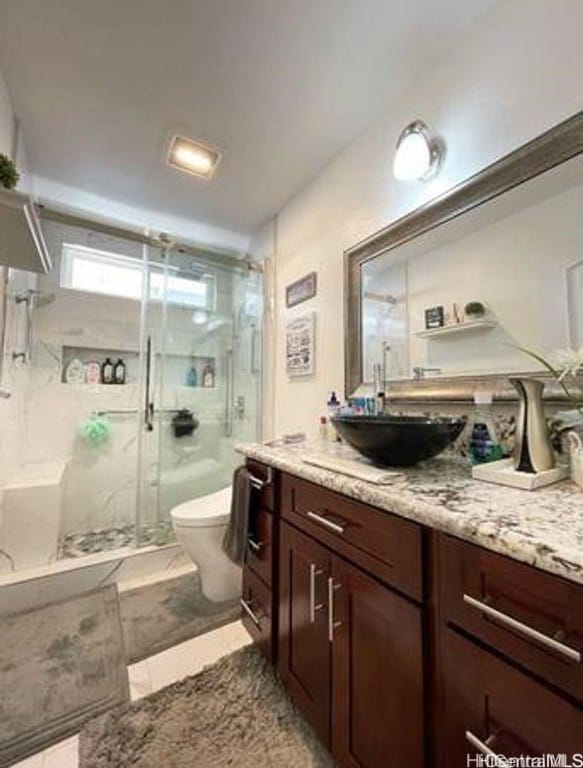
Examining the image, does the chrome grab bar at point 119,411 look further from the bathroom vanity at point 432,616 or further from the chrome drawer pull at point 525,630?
the chrome drawer pull at point 525,630

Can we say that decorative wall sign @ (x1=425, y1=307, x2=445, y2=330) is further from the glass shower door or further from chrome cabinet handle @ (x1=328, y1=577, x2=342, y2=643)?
the glass shower door

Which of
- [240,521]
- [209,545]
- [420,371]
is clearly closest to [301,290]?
[420,371]

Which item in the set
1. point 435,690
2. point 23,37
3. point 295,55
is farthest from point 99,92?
point 435,690

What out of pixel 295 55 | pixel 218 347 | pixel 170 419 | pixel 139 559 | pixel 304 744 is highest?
pixel 295 55

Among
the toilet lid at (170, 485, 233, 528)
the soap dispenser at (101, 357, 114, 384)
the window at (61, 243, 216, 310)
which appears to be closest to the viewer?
the toilet lid at (170, 485, 233, 528)

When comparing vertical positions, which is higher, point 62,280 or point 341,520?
point 62,280

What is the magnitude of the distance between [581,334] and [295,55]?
4.67ft

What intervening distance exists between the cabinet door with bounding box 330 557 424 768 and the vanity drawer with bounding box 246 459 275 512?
39 cm

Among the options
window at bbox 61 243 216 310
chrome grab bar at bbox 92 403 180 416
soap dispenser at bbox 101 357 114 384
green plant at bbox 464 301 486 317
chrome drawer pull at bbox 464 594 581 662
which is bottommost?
chrome drawer pull at bbox 464 594 581 662

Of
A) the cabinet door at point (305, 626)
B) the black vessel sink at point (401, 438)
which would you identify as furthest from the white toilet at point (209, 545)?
the black vessel sink at point (401, 438)

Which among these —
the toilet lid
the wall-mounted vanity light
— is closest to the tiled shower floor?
the toilet lid

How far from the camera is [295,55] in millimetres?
1325

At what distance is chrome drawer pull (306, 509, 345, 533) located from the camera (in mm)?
902

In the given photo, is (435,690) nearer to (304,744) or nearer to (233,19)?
(304,744)
